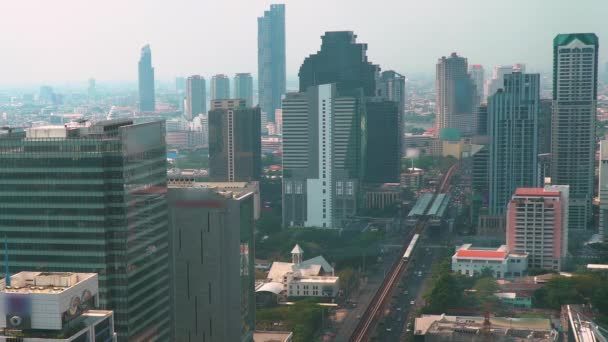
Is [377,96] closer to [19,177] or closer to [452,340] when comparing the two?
[452,340]

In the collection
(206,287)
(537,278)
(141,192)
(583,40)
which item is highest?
(583,40)

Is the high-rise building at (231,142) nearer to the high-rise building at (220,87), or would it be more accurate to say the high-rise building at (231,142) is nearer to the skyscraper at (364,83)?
the skyscraper at (364,83)

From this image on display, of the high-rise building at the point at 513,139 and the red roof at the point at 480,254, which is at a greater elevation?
the high-rise building at the point at 513,139

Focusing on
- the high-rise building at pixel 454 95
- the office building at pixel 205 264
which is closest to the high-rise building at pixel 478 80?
the high-rise building at pixel 454 95

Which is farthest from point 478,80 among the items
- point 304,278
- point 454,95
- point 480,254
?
point 304,278

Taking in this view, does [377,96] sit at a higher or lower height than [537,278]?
higher

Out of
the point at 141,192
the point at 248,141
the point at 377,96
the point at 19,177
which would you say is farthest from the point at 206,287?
the point at 377,96
